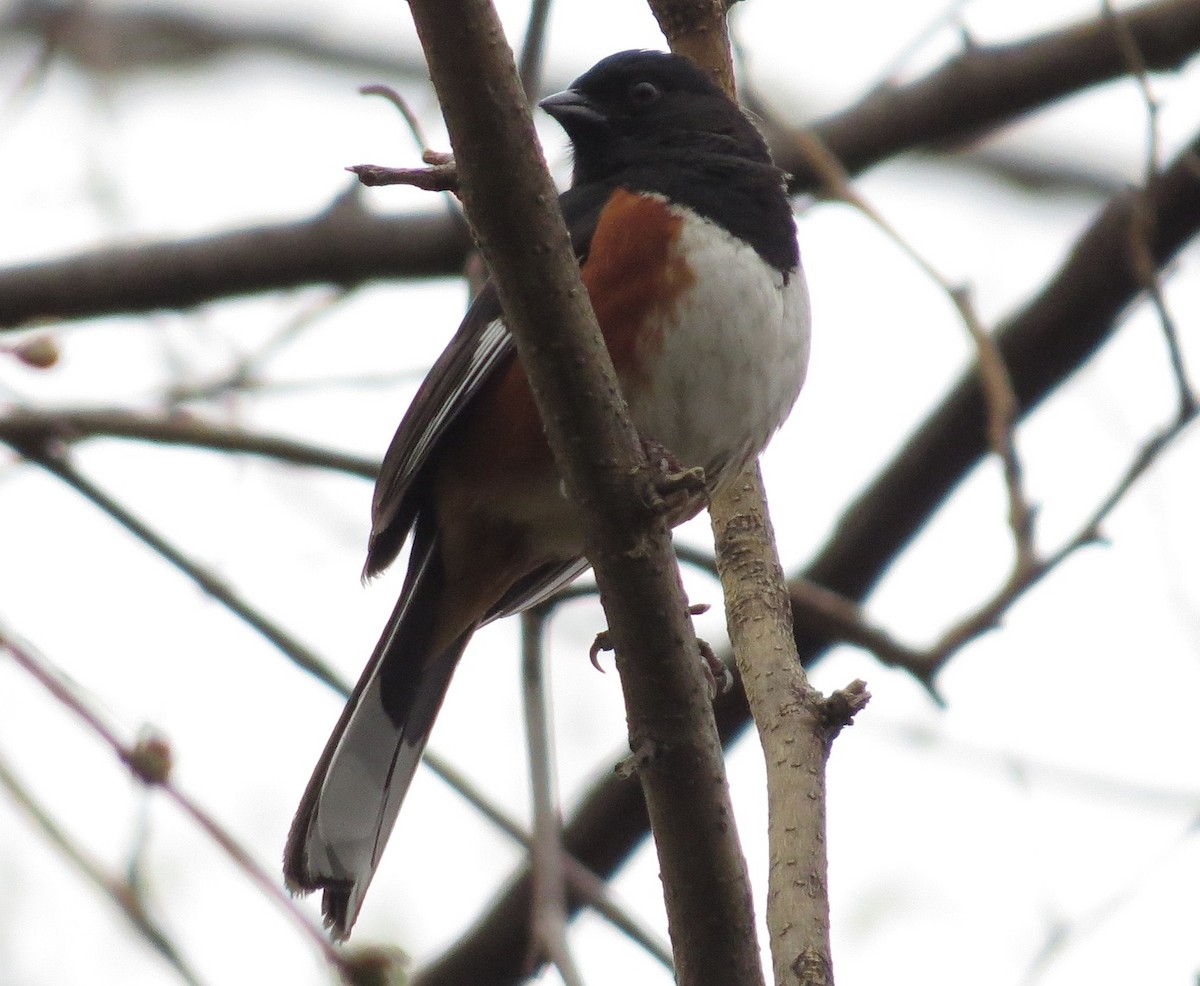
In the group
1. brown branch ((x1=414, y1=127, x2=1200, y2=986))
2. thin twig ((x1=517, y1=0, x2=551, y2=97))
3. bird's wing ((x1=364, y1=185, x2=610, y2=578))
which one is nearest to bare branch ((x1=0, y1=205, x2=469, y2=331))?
thin twig ((x1=517, y1=0, x2=551, y2=97))

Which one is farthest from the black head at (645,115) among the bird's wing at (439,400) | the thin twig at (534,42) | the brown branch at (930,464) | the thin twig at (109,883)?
the thin twig at (109,883)

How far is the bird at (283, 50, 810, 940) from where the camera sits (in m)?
3.23

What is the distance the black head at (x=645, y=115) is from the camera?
3946mm

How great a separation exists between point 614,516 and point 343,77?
8.35m

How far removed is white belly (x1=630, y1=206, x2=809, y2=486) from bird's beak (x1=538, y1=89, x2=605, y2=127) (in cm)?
76

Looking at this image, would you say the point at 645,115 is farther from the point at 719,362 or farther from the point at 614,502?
the point at 614,502

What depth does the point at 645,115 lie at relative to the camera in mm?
4066

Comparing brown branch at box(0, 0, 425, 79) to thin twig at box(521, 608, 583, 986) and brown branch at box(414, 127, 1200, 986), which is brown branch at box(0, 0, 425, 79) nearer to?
brown branch at box(414, 127, 1200, 986)

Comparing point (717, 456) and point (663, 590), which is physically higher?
point (717, 456)

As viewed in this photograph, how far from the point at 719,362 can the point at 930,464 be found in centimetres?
139

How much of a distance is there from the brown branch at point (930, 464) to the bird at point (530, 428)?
2.68 feet

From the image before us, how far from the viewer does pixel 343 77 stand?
395 inches

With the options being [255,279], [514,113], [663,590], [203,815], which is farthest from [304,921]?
[255,279]

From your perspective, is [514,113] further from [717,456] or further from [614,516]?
[717,456]
